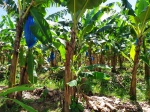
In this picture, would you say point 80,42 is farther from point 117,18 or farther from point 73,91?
point 117,18

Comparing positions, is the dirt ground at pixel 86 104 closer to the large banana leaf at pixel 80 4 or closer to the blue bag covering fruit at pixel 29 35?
the blue bag covering fruit at pixel 29 35

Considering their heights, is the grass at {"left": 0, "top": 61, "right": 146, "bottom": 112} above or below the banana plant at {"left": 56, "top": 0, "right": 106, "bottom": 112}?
below

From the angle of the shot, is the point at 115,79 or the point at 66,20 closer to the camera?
the point at 66,20

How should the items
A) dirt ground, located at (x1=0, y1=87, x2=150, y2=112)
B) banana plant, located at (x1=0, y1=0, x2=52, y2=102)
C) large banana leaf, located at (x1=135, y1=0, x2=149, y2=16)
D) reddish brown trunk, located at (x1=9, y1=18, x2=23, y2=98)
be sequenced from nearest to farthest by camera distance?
banana plant, located at (x1=0, y1=0, x2=52, y2=102) < reddish brown trunk, located at (x1=9, y1=18, x2=23, y2=98) < dirt ground, located at (x1=0, y1=87, x2=150, y2=112) < large banana leaf, located at (x1=135, y1=0, x2=149, y2=16)

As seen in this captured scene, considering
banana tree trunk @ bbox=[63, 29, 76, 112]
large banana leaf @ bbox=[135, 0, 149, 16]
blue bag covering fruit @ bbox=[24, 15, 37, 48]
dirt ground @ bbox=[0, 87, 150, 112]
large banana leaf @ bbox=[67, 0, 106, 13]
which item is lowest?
dirt ground @ bbox=[0, 87, 150, 112]

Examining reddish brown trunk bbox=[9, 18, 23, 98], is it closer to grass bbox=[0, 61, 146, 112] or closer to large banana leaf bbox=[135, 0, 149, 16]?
grass bbox=[0, 61, 146, 112]

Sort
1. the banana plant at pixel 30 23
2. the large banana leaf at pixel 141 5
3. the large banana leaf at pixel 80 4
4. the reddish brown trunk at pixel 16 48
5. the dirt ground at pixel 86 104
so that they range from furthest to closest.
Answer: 1. the large banana leaf at pixel 141 5
2. the dirt ground at pixel 86 104
3. the reddish brown trunk at pixel 16 48
4. the large banana leaf at pixel 80 4
5. the banana plant at pixel 30 23

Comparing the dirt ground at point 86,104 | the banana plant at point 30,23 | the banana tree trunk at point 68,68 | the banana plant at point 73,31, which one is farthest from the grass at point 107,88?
the banana plant at point 30,23

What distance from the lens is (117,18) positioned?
873cm

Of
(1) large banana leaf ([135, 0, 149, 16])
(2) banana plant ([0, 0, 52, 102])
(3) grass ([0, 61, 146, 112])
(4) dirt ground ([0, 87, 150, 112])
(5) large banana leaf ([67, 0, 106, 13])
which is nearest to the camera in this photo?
(2) banana plant ([0, 0, 52, 102])

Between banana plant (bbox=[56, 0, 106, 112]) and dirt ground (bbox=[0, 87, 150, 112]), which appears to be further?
dirt ground (bbox=[0, 87, 150, 112])

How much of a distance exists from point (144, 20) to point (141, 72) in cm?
954

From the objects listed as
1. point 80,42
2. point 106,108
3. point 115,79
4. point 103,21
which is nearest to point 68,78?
point 106,108

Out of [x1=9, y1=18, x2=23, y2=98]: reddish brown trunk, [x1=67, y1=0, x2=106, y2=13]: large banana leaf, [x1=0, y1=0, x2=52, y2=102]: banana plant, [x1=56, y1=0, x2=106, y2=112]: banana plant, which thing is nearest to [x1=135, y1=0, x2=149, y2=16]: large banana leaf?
[x1=56, y1=0, x2=106, y2=112]: banana plant
